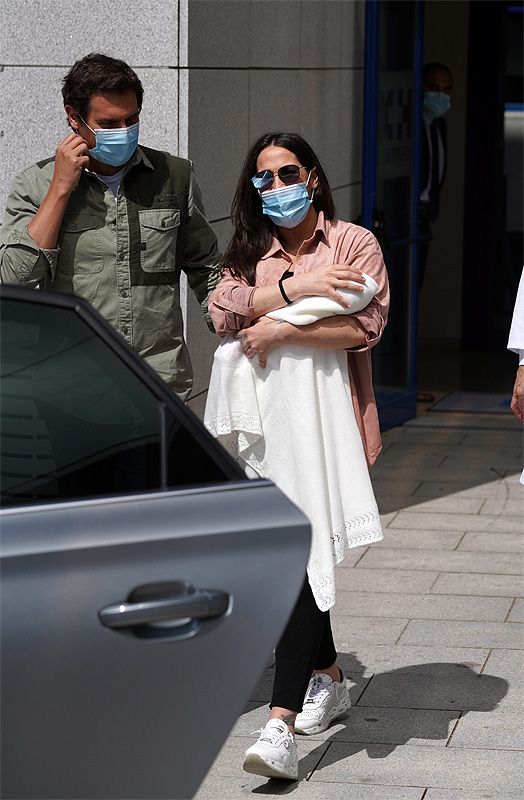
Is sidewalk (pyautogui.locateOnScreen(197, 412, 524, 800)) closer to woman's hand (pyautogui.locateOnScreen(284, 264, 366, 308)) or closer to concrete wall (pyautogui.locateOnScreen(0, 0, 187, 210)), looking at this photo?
woman's hand (pyautogui.locateOnScreen(284, 264, 366, 308))

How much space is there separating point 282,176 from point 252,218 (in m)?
0.20

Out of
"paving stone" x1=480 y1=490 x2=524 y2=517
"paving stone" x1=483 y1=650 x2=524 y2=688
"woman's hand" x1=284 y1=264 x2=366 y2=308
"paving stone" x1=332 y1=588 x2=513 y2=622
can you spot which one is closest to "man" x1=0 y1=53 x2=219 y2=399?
"woman's hand" x1=284 y1=264 x2=366 y2=308

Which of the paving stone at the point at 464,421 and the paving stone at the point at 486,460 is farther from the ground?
the paving stone at the point at 486,460

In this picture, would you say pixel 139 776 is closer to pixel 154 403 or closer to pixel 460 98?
pixel 154 403

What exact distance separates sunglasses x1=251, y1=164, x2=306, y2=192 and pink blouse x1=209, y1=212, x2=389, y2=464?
17 cm

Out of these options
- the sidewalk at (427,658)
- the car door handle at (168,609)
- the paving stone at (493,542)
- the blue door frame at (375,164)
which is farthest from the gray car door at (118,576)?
the blue door frame at (375,164)

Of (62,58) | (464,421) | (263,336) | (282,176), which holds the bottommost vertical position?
(464,421)

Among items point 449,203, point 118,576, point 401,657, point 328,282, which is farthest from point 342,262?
point 449,203

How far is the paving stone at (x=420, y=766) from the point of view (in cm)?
410

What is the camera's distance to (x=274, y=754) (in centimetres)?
401

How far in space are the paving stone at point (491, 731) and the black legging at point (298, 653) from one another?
1.79 feet

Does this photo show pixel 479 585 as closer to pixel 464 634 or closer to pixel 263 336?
pixel 464 634

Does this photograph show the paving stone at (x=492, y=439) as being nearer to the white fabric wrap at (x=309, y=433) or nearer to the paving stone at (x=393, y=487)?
the paving stone at (x=393, y=487)

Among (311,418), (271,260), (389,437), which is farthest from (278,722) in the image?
(389,437)
